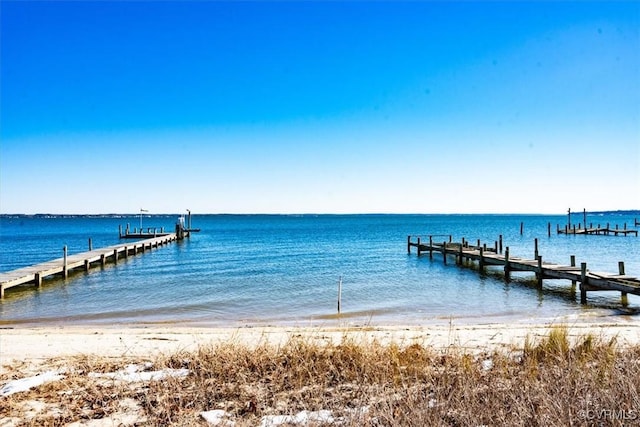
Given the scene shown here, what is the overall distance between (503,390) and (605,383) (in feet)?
4.41

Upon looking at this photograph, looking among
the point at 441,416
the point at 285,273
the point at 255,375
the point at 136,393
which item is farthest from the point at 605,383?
the point at 285,273

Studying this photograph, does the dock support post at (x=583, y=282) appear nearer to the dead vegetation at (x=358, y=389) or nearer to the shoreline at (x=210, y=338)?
the shoreline at (x=210, y=338)

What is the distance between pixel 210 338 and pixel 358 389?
19.9 ft

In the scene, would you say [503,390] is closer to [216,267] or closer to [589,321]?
[589,321]

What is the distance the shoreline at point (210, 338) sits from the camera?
394 inches

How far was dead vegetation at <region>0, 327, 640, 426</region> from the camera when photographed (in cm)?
552

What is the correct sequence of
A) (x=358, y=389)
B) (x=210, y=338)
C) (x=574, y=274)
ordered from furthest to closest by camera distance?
1. (x=574, y=274)
2. (x=210, y=338)
3. (x=358, y=389)

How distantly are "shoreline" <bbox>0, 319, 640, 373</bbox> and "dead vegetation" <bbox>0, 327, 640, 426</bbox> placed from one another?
1.05 m

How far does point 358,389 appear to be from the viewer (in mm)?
6832

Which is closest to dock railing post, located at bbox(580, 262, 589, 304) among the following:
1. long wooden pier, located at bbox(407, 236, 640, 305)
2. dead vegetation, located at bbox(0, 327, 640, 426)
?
long wooden pier, located at bbox(407, 236, 640, 305)

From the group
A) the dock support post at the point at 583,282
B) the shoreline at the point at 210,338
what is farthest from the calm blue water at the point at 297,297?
the shoreline at the point at 210,338

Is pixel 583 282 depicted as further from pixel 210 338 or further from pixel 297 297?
pixel 210 338

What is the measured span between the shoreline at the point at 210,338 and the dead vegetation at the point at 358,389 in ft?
3.46

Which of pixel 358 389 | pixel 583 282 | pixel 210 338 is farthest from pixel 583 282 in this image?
Result: pixel 358 389
